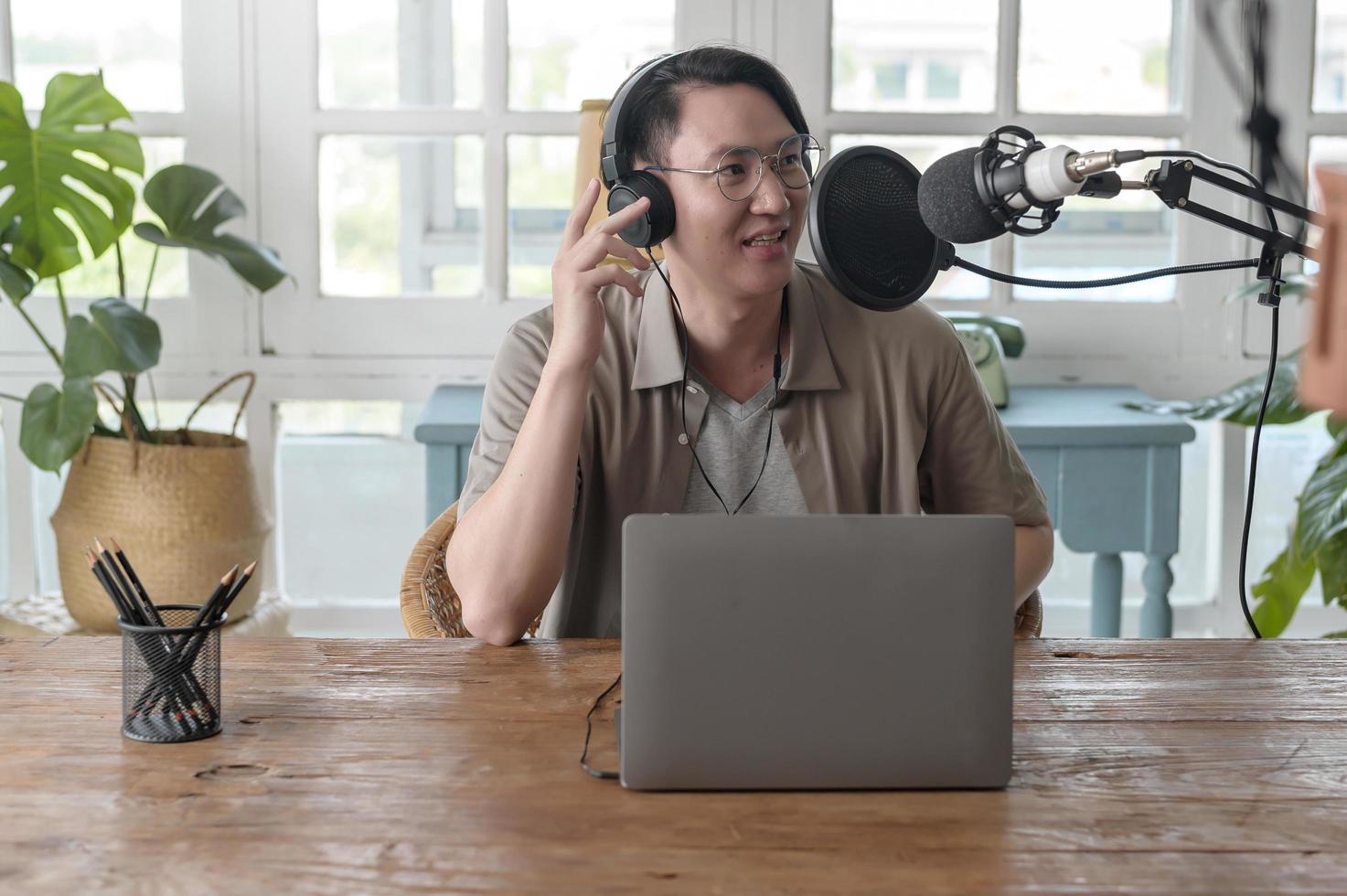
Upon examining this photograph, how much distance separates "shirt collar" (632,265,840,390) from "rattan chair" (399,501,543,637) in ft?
0.97

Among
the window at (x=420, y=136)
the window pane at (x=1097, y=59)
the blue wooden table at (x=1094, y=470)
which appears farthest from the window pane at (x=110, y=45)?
the window pane at (x=1097, y=59)

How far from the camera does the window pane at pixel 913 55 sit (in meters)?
2.70

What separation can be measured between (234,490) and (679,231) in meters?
1.28

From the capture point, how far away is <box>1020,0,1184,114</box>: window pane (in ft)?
8.89

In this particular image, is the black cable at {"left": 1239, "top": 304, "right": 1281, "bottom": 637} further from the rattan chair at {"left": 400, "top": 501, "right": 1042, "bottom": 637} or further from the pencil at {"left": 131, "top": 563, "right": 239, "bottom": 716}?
the pencil at {"left": 131, "top": 563, "right": 239, "bottom": 716}

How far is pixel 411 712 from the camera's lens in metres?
1.07

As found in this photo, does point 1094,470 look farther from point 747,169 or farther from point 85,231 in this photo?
point 85,231

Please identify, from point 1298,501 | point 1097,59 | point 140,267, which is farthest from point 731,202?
point 140,267

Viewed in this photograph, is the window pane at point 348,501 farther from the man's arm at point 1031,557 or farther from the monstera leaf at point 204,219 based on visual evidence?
the man's arm at point 1031,557

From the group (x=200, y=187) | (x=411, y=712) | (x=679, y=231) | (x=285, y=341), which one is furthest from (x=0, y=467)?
(x=411, y=712)

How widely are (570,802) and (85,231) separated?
187 cm

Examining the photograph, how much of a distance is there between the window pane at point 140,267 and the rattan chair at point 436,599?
1.41 metres

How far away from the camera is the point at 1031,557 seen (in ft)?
4.92

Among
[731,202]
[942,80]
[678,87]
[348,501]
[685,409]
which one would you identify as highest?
[942,80]
